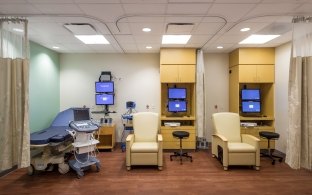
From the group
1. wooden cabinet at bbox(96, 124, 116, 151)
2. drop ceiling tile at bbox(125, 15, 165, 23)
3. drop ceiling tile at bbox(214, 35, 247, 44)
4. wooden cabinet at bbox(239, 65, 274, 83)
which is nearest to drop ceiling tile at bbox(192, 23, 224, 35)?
drop ceiling tile at bbox(214, 35, 247, 44)

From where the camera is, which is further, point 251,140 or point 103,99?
point 103,99

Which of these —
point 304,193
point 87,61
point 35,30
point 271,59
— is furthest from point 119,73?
point 304,193

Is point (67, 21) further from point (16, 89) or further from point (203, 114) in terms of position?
point (203, 114)

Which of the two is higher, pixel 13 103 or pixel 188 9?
pixel 188 9

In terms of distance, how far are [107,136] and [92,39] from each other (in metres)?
2.59

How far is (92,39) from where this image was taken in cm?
464

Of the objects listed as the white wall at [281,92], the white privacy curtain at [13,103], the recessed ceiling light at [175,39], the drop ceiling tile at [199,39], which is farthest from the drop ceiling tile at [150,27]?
the white wall at [281,92]

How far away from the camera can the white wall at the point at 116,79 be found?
6.15m

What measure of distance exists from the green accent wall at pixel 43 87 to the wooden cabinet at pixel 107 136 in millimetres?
1370

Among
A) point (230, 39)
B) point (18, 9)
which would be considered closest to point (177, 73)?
point (230, 39)

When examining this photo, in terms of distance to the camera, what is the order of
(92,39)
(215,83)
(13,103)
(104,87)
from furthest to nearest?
1. (215,83)
2. (104,87)
3. (92,39)
4. (13,103)

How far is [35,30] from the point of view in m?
3.91

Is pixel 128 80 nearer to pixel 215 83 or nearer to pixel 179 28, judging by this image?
pixel 215 83

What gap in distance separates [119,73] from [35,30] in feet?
8.51
